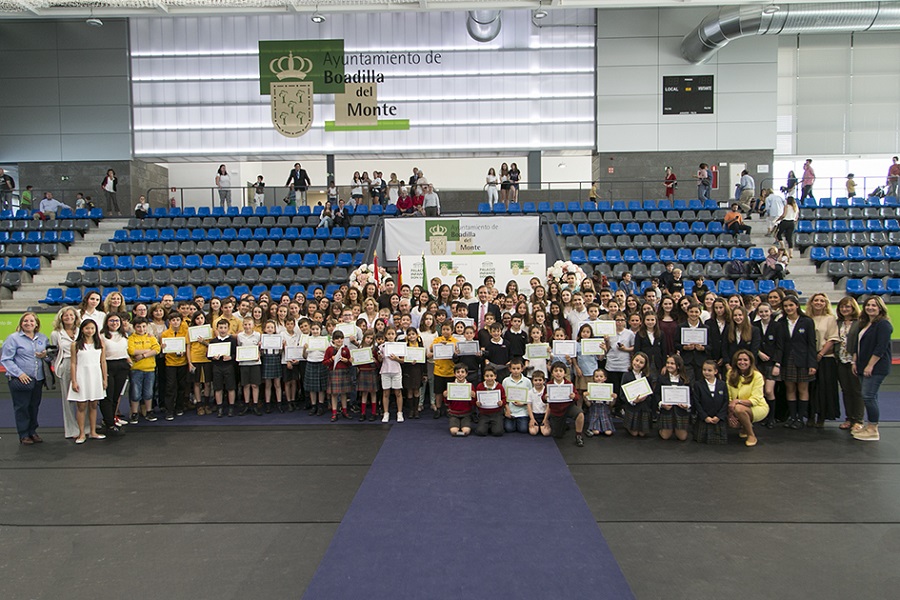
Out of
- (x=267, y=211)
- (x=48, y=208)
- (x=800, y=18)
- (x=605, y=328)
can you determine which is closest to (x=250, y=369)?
(x=605, y=328)

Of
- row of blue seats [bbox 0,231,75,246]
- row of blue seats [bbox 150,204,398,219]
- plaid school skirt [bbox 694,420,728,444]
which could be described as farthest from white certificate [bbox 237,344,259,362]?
row of blue seats [bbox 0,231,75,246]

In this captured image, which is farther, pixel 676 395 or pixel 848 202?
pixel 848 202

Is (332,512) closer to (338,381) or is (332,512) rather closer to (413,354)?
(413,354)

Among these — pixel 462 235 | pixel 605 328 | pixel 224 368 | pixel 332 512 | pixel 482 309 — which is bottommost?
pixel 332 512

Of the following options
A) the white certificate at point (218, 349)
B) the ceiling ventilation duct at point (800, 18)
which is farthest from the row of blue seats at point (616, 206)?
the white certificate at point (218, 349)

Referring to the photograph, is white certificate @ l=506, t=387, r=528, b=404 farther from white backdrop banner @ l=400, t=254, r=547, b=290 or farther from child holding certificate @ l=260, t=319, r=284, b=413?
white backdrop banner @ l=400, t=254, r=547, b=290

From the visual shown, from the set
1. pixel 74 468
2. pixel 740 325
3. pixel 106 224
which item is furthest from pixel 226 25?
pixel 740 325

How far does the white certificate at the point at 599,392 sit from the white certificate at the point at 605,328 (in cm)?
105

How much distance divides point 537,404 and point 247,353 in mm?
3881

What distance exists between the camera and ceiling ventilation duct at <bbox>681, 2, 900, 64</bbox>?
16.1m

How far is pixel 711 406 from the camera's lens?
6551 mm

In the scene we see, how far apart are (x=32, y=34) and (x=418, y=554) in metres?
22.7

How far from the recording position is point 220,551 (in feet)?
14.0

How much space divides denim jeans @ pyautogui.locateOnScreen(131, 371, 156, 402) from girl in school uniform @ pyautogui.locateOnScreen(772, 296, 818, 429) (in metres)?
7.76
